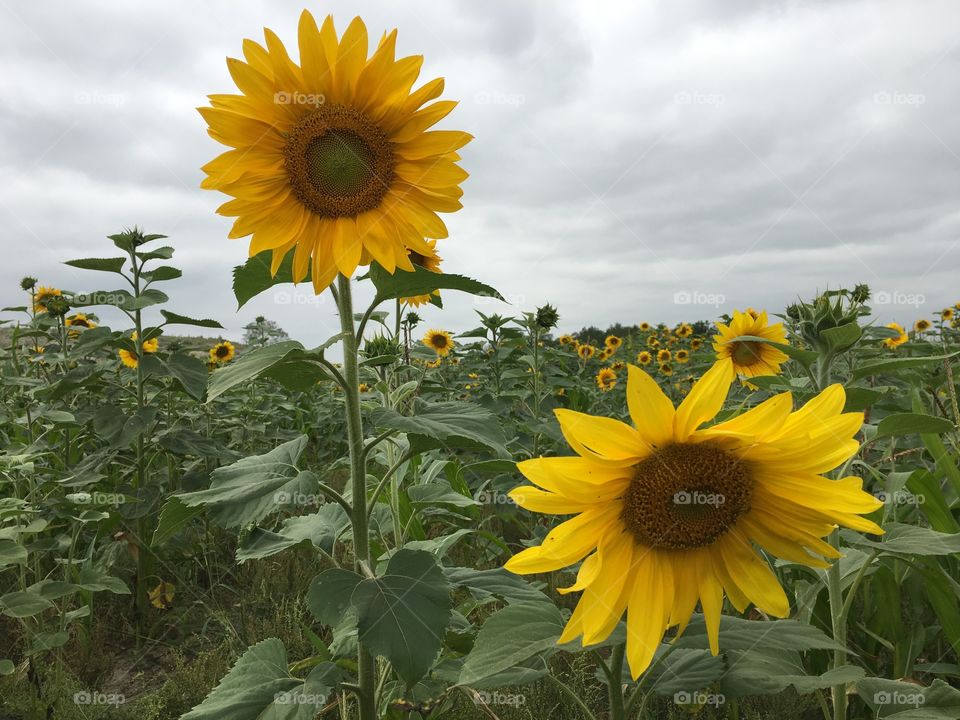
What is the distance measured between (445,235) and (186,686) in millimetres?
2296

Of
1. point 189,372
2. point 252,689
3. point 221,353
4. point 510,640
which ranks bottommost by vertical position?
point 252,689

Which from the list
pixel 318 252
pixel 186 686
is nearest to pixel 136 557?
pixel 186 686

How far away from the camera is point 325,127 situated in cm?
162

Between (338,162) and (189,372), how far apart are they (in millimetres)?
2012

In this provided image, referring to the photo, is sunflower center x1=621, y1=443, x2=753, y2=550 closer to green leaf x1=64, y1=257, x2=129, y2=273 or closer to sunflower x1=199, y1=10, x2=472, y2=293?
sunflower x1=199, y1=10, x2=472, y2=293

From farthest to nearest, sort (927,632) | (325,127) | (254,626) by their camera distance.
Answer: (254,626), (927,632), (325,127)

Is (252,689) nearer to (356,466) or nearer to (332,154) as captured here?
(356,466)

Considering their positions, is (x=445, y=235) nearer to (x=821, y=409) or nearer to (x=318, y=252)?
(x=318, y=252)

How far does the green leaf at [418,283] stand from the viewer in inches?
55.9

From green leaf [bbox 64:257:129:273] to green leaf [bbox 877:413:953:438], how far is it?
3624 millimetres

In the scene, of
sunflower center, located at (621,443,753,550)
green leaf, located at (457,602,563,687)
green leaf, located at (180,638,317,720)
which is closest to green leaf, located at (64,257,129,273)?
green leaf, located at (180,638,317,720)

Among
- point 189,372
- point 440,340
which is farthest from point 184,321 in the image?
point 440,340

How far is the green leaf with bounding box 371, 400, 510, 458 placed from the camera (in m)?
1.37

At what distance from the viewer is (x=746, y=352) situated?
397cm
